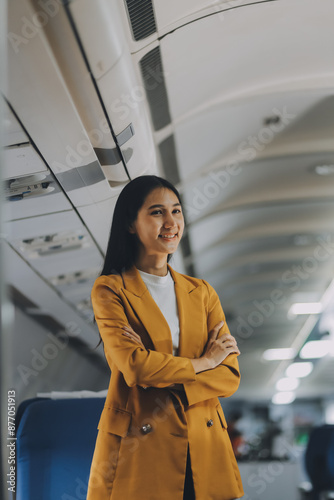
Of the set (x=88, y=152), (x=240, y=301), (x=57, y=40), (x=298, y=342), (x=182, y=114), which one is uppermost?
(x=57, y=40)

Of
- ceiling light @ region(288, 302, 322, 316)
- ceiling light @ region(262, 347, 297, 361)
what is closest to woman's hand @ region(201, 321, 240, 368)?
ceiling light @ region(288, 302, 322, 316)

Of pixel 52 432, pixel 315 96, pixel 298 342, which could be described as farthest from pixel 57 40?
pixel 298 342

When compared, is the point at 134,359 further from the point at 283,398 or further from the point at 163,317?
the point at 283,398

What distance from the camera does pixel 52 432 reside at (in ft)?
8.45

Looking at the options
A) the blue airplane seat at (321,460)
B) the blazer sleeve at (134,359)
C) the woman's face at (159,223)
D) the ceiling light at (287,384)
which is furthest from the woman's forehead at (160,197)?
the ceiling light at (287,384)

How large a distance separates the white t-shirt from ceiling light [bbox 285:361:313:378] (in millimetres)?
16225

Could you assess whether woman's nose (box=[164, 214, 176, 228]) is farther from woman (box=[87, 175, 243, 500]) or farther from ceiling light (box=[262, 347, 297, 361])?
ceiling light (box=[262, 347, 297, 361])

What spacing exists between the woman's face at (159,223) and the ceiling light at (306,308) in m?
10.7

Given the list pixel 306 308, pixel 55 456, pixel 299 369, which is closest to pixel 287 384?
pixel 299 369

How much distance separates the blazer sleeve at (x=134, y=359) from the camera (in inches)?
59.8

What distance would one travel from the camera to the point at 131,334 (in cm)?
160

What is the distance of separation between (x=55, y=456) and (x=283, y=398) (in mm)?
26125

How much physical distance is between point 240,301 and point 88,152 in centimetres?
1049

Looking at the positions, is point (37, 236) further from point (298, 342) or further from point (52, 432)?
point (298, 342)
